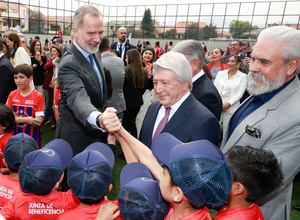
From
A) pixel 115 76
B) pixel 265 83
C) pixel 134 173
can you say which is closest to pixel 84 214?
pixel 134 173

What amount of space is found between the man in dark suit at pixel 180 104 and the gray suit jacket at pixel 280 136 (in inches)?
9.6

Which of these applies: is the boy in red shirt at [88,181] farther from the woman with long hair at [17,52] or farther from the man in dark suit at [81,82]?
the woman with long hair at [17,52]

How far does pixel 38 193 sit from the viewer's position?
5.02 feet

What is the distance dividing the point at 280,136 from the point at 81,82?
1550mm

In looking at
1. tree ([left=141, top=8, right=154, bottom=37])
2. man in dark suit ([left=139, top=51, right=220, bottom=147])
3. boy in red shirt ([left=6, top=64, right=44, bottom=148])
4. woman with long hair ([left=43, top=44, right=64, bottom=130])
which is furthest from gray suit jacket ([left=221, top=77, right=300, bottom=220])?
tree ([left=141, top=8, right=154, bottom=37])

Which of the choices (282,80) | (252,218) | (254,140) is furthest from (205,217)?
(282,80)

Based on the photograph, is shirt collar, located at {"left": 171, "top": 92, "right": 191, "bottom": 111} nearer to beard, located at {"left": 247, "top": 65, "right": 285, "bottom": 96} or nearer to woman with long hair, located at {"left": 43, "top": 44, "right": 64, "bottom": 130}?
beard, located at {"left": 247, "top": 65, "right": 285, "bottom": 96}

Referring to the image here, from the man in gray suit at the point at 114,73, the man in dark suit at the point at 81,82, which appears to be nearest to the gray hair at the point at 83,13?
the man in dark suit at the point at 81,82

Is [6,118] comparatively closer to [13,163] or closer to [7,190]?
[13,163]

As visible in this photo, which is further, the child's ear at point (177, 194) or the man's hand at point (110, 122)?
the man's hand at point (110, 122)

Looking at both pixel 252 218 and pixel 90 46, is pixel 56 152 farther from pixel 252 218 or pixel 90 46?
pixel 252 218

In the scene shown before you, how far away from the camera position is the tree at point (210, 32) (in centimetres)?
2975

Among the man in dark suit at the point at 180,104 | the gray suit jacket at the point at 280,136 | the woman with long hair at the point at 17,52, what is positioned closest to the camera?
the gray suit jacket at the point at 280,136

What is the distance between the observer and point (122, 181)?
4.32 ft
